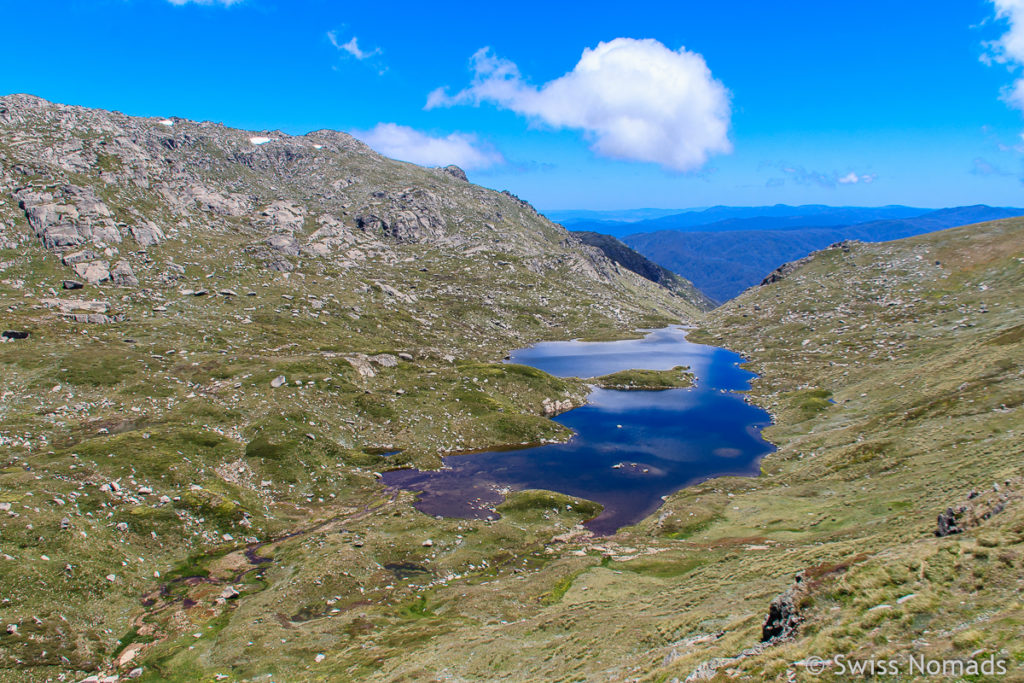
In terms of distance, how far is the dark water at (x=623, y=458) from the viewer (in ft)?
212

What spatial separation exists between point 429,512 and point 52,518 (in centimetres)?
3443

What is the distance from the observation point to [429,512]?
5962 cm

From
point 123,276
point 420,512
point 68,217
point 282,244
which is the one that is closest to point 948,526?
point 420,512

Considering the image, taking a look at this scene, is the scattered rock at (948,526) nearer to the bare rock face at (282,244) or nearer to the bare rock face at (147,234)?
the bare rock face at (147,234)

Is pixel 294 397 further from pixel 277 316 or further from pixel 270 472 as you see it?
pixel 277 316

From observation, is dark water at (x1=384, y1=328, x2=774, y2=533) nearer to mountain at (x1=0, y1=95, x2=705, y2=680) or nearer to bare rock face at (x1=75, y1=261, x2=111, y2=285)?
mountain at (x1=0, y1=95, x2=705, y2=680)

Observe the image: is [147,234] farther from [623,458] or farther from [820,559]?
[820,559]

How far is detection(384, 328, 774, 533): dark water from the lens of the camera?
212 ft

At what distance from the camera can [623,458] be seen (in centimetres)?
7956

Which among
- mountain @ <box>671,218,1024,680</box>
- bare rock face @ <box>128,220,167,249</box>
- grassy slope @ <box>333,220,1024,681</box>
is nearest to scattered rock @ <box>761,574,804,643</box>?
mountain @ <box>671,218,1024,680</box>

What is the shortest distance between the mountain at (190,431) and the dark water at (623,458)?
494 centimetres

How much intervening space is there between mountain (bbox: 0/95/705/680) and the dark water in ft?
16.2

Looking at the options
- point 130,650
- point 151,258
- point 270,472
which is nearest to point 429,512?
point 270,472

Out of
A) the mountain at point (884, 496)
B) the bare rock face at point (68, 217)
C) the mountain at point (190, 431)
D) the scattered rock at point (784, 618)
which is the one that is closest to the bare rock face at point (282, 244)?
the mountain at point (190, 431)
